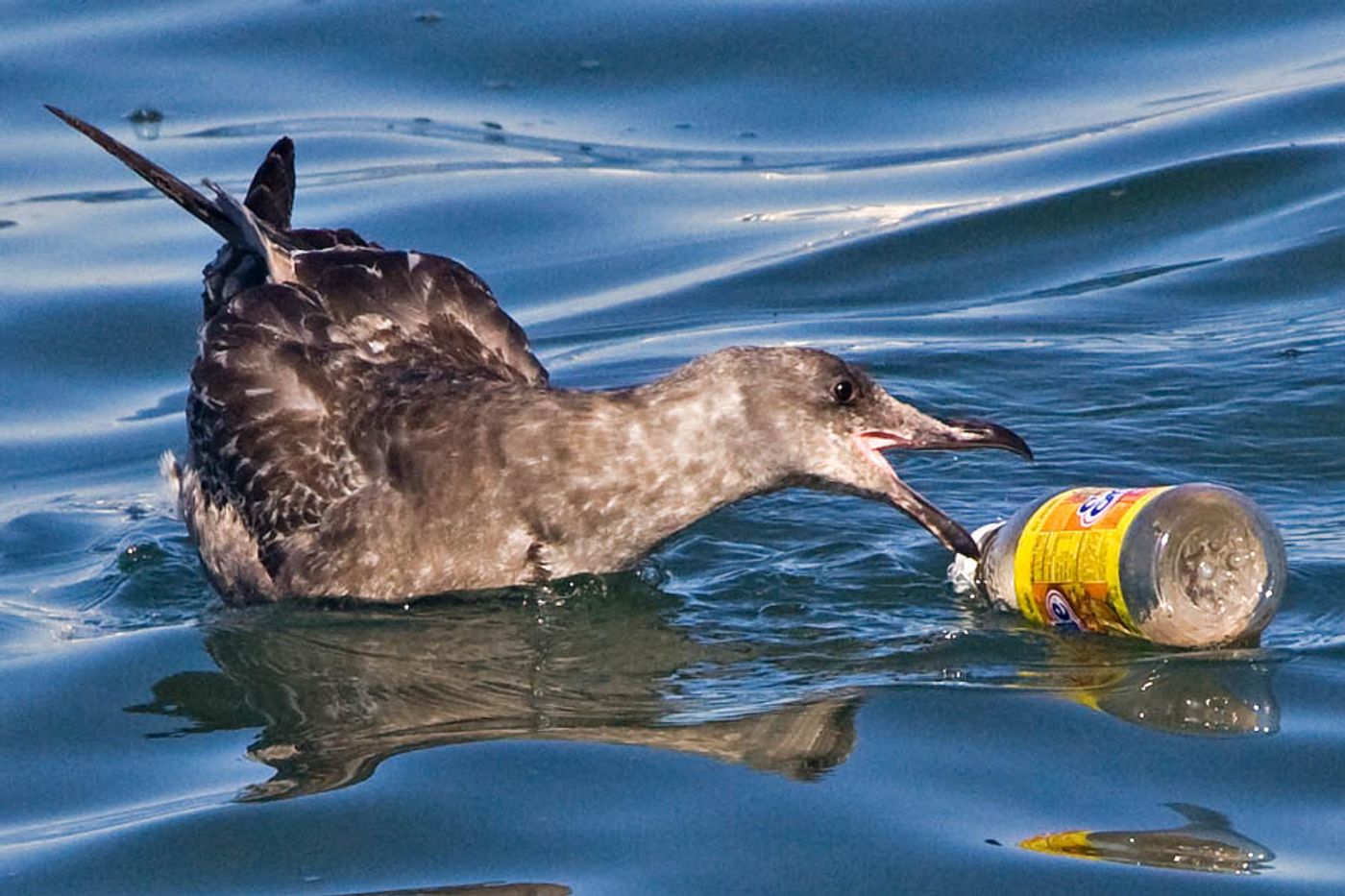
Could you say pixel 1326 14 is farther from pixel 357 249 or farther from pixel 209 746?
pixel 209 746

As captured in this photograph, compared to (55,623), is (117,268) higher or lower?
higher

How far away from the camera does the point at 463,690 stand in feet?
20.6

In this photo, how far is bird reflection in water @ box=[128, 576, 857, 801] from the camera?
577cm

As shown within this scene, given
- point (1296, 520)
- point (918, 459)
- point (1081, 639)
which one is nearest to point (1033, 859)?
point (1081, 639)

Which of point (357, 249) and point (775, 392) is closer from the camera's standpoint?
point (775, 392)

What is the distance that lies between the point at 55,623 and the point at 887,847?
2.97m

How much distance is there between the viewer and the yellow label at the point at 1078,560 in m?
5.99

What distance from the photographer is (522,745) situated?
5.76 meters

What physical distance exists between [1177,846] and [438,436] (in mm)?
2635

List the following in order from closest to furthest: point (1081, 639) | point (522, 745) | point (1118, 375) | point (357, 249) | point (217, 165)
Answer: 1. point (522, 745)
2. point (1081, 639)
3. point (357, 249)
4. point (1118, 375)
5. point (217, 165)

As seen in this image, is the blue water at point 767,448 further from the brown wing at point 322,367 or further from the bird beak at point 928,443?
the brown wing at point 322,367

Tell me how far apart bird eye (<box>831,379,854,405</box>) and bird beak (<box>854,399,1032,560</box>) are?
10cm

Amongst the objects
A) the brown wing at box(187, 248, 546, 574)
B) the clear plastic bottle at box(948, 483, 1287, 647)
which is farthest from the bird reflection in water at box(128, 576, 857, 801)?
the clear plastic bottle at box(948, 483, 1287, 647)

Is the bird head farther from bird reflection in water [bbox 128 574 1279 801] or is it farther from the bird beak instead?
bird reflection in water [bbox 128 574 1279 801]
